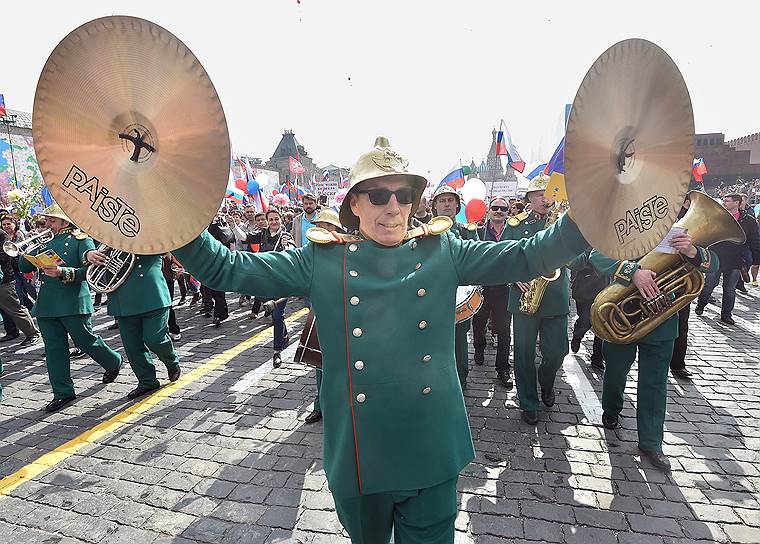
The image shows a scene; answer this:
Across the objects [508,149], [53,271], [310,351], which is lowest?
[310,351]

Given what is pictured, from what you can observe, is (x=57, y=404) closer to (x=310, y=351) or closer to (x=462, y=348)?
(x=310, y=351)

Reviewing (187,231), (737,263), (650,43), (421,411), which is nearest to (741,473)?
(421,411)

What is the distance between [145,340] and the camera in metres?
5.22

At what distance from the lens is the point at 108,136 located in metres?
1.56

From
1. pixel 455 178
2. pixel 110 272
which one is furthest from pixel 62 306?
pixel 455 178

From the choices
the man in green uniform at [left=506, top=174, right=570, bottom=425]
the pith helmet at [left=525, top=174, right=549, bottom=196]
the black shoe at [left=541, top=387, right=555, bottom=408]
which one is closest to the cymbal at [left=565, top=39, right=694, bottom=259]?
the man in green uniform at [left=506, top=174, right=570, bottom=425]

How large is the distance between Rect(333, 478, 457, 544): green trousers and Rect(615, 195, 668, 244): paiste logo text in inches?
51.0

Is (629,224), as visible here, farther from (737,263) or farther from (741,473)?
(737,263)

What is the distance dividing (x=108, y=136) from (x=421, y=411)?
1.63 m

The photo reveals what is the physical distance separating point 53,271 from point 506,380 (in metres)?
5.35

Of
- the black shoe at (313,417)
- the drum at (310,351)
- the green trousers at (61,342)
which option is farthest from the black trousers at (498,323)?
the green trousers at (61,342)

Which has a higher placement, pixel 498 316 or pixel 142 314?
pixel 142 314

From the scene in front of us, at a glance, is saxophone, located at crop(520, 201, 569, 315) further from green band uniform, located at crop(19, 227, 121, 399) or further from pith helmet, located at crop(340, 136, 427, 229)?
green band uniform, located at crop(19, 227, 121, 399)

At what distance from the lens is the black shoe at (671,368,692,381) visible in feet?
17.6
